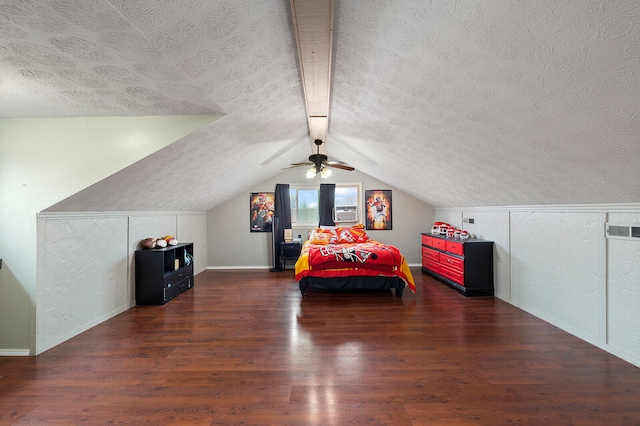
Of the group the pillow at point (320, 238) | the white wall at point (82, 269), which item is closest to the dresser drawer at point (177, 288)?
the white wall at point (82, 269)

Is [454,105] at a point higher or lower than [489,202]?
higher

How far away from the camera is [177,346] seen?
2748mm

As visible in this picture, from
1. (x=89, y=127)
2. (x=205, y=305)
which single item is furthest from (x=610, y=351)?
(x=89, y=127)

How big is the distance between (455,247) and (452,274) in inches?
18.6

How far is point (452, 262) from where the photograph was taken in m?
4.63

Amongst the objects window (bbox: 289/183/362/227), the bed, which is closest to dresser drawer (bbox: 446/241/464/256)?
the bed

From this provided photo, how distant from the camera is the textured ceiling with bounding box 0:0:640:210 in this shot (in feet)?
4.50

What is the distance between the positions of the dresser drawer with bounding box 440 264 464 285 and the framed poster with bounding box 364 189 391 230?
1.82 m

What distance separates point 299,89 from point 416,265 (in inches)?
199

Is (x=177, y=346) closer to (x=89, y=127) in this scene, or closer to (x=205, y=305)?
(x=205, y=305)

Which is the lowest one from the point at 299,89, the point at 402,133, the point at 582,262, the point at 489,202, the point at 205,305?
the point at 205,305

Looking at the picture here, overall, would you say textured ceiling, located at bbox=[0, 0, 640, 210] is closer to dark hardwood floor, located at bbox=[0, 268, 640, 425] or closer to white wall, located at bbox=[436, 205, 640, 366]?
white wall, located at bbox=[436, 205, 640, 366]

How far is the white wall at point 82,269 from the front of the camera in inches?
107

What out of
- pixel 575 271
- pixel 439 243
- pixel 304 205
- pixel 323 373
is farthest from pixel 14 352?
pixel 439 243
